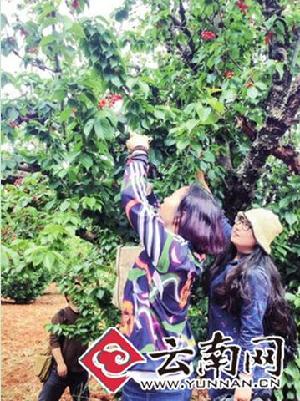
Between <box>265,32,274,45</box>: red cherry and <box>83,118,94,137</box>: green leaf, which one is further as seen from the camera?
<box>265,32,274,45</box>: red cherry

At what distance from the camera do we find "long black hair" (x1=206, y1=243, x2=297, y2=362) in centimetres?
122

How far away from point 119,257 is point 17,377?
5.06 feet

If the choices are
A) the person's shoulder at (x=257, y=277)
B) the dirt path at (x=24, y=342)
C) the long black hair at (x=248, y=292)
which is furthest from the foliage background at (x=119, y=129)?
the dirt path at (x=24, y=342)

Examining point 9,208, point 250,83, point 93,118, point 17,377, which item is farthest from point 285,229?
point 17,377

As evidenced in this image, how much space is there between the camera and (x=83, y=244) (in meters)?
1.76

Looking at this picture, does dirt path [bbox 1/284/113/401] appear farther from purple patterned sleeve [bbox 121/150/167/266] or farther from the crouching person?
purple patterned sleeve [bbox 121/150/167/266]

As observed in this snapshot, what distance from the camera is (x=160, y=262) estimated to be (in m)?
1.01

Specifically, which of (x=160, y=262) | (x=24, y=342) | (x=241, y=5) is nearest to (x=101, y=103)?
(x=160, y=262)

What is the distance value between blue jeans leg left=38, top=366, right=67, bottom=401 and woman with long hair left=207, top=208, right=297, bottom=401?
715 millimetres

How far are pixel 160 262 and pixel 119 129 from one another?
524mm

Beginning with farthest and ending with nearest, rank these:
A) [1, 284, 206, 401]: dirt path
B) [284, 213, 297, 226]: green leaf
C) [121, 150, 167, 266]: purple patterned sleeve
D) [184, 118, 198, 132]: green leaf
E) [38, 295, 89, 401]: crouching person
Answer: [1, 284, 206, 401]: dirt path, [38, 295, 89, 401]: crouching person, [284, 213, 297, 226]: green leaf, [184, 118, 198, 132]: green leaf, [121, 150, 167, 266]: purple patterned sleeve

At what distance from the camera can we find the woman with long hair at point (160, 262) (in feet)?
3.30

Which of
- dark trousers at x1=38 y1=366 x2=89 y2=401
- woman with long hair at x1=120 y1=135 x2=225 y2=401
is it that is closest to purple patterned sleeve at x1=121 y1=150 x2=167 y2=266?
woman with long hair at x1=120 y1=135 x2=225 y2=401

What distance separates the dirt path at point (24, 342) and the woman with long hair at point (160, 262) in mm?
926
